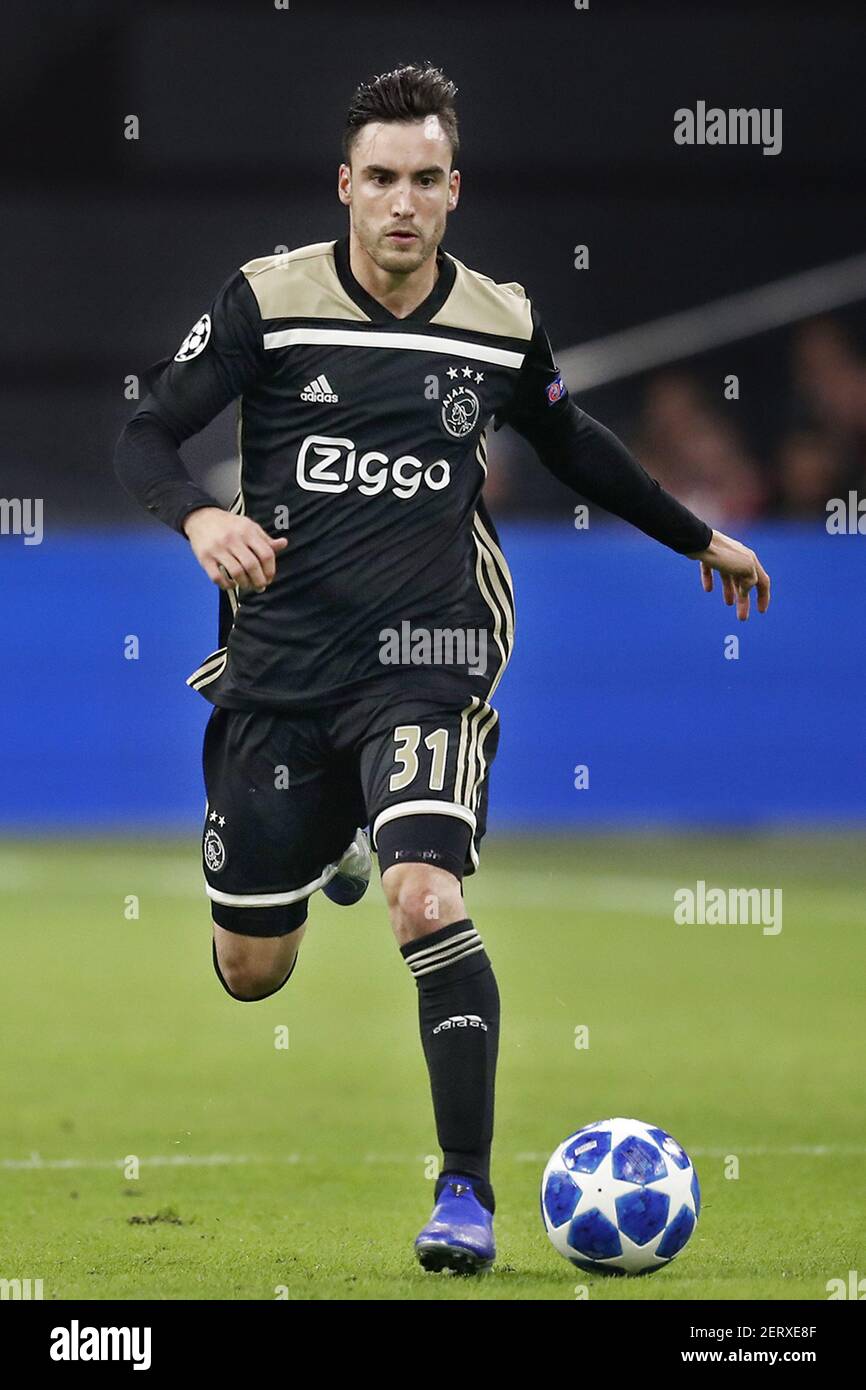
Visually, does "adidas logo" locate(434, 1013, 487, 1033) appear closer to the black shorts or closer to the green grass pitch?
the black shorts

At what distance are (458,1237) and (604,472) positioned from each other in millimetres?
1879

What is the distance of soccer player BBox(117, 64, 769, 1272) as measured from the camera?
4.99 metres

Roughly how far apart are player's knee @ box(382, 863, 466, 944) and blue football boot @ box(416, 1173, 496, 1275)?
0.51 m

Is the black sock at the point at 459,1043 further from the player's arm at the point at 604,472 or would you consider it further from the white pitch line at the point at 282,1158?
the white pitch line at the point at 282,1158

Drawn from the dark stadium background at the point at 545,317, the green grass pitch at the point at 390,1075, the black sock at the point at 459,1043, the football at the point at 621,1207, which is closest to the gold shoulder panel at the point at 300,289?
the black sock at the point at 459,1043

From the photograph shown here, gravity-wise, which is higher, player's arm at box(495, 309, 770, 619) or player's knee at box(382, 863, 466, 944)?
player's arm at box(495, 309, 770, 619)

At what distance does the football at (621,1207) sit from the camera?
4496 mm


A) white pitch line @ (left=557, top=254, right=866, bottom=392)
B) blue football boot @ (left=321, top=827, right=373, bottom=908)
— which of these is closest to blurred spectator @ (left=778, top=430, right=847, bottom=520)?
white pitch line @ (left=557, top=254, right=866, bottom=392)

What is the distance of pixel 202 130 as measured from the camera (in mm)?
14070

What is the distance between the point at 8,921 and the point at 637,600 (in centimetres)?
383

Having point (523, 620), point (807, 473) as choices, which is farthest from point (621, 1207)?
point (807, 473)

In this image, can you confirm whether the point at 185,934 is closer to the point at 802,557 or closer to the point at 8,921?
the point at 8,921

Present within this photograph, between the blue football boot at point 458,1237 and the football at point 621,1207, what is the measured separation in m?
0.16
